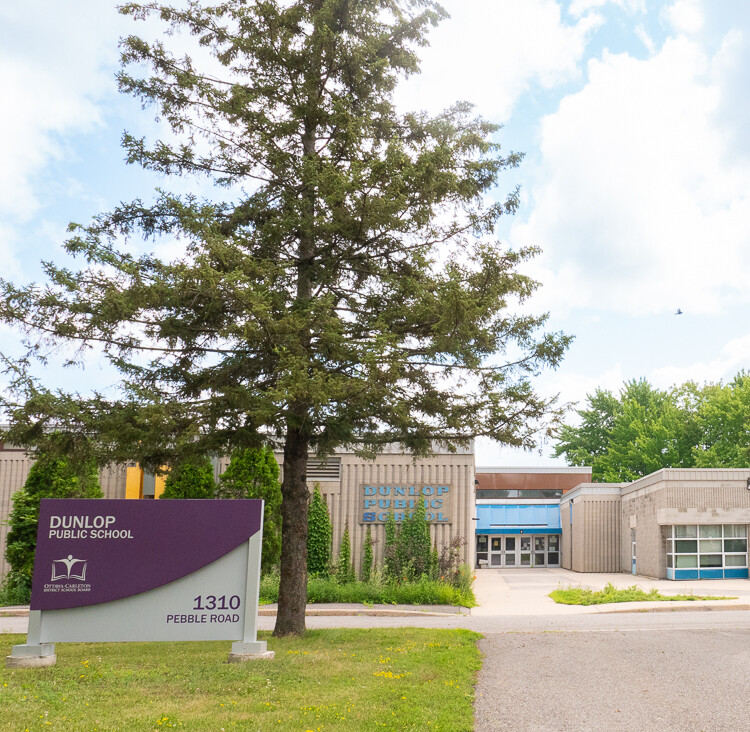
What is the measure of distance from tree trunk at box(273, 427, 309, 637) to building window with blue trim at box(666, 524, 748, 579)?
2280 centimetres

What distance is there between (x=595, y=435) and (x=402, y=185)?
53525mm

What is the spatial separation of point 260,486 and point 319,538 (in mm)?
2641

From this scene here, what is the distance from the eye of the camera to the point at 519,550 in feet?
152

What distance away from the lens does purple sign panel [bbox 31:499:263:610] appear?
31.5 ft

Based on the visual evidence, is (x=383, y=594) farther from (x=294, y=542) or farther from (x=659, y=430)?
(x=659, y=430)

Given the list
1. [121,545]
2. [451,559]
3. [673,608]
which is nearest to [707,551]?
[673,608]

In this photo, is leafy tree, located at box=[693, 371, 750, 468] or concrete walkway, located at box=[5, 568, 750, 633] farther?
leafy tree, located at box=[693, 371, 750, 468]

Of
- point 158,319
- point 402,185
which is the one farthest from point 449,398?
point 158,319

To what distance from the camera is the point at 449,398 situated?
12.1 m

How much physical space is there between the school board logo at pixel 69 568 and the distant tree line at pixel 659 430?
44478 millimetres

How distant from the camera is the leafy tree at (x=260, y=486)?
2109 cm

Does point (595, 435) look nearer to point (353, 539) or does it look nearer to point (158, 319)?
point (353, 539)

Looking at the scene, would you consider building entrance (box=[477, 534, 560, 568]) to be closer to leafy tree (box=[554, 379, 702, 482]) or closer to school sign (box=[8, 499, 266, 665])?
leafy tree (box=[554, 379, 702, 482])

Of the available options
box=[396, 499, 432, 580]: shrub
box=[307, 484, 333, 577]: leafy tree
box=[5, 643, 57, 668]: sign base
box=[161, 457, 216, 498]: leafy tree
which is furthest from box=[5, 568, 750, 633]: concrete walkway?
box=[5, 643, 57, 668]: sign base
